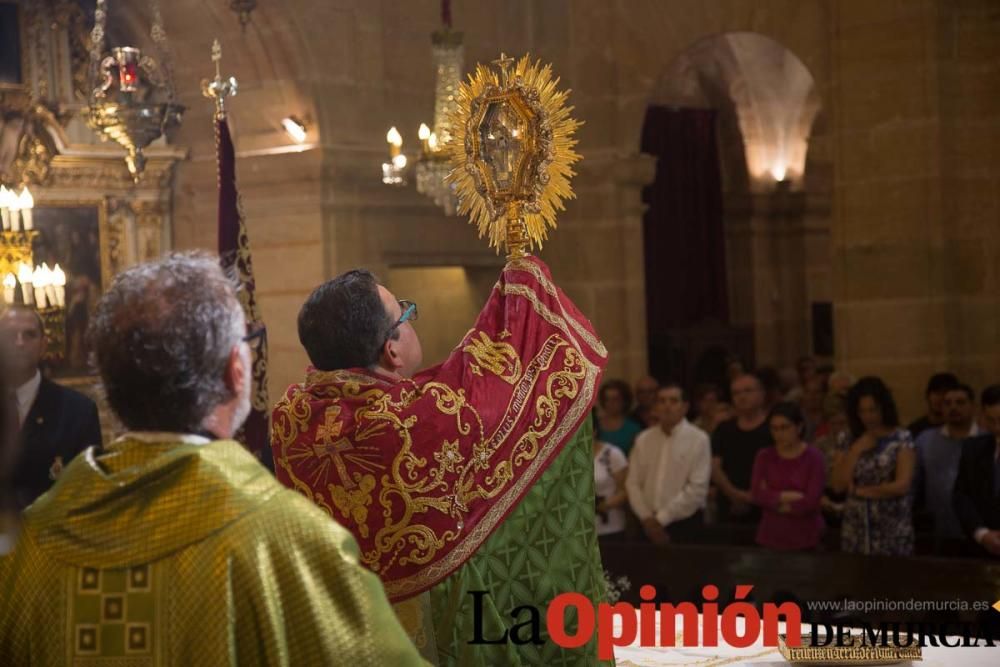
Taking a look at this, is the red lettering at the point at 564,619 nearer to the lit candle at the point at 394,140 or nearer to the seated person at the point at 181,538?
the seated person at the point at 181,538

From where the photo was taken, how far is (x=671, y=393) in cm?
778

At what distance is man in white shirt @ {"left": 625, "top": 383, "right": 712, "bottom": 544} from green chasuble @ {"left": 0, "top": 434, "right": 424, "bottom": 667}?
17.7ft

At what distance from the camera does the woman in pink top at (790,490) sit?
7180 mm

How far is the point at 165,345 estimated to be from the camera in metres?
2.31

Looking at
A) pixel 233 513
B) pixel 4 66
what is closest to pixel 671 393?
pixel 4 66

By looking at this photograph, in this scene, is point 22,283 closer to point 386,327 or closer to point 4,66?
point 4,66

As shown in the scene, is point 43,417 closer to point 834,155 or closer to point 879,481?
point 879,481

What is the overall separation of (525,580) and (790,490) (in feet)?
12.2

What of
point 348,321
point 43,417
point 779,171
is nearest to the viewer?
point 348,321

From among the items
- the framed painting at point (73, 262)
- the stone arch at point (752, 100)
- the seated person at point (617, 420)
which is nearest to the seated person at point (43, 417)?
the seated person at point (617, 420)

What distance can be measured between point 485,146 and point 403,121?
21.5 ft

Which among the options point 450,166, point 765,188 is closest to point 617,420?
point 450,166

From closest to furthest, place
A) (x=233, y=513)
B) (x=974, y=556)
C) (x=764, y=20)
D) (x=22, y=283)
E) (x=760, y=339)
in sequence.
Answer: (x=233, y=513) → (x=974, y=556) → (x=22, y=283) → (x=764, y=20) → (x=760, y=339)

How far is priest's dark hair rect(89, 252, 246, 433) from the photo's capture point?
2.32 m
